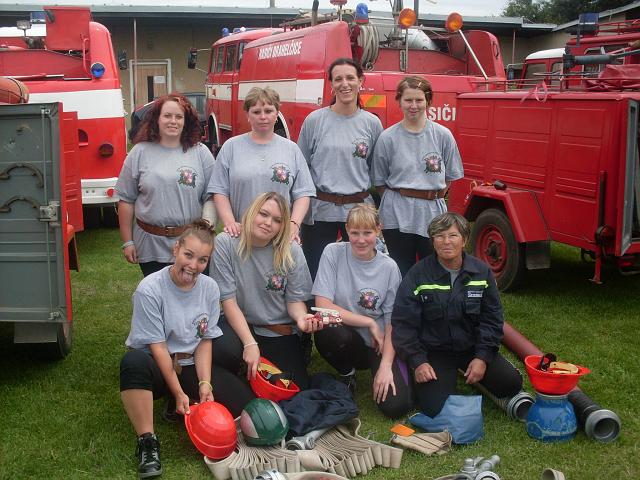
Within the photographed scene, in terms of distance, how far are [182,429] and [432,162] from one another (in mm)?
2271

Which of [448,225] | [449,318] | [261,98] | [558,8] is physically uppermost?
[558,8]

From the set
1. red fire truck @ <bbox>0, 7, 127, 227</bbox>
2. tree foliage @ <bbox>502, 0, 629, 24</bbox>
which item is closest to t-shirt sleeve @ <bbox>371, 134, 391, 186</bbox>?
red fire truck @ <bbox>0, 7, 127, 227</bbox>

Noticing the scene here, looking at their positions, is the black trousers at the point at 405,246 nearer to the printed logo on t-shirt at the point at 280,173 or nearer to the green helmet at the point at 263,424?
the printed logo on t-shirt at the point at 280,173

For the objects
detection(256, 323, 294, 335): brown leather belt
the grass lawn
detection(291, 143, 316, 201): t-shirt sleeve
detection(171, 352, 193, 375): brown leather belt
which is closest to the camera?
the grass lawn

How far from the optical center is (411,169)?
491cm

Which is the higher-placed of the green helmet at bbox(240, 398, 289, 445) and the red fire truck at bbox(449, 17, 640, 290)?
the red fire truck at bbox(449, 17, 640, 290)

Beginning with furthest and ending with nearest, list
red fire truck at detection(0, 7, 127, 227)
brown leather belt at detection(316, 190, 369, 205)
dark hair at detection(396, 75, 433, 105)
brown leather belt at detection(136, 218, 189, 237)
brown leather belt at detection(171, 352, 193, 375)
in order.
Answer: red fire truck at detection(0, 7, 127, 227)
brown leather belt at detection(316, 190, 369, 205)
dark hair at detection(396, 75, 433, 105)
brown leather belt at detection(136, 218, 189, 237)
brown leather belt at detection(171, 352, 193, 375)

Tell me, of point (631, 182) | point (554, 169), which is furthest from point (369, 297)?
point (554, 169)

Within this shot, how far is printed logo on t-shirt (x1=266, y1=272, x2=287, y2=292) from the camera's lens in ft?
14.0

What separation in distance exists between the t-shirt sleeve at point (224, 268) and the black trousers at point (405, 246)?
4.19ft

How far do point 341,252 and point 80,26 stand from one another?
5.57m

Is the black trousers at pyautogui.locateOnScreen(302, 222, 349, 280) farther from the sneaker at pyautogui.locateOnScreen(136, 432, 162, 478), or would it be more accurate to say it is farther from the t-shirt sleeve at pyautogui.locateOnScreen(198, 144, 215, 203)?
the sneaker at pyautogui.locateOnScreen(136, 432, 162, 478)

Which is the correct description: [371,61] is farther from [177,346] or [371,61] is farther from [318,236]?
[177,346]

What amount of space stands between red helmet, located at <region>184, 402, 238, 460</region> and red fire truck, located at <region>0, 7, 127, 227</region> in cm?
503
